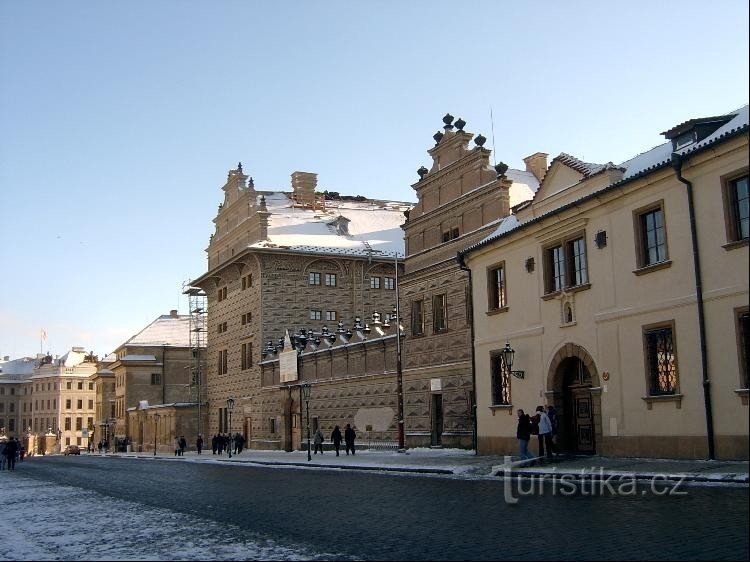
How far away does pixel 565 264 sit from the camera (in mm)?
26031

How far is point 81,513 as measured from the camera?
17219mm

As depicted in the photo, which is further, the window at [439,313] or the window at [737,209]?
the window at [439,313]

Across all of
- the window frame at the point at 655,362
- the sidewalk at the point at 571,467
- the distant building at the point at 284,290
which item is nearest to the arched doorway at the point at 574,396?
the sidewalk at the point at 571,467

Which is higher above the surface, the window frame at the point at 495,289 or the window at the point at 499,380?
the window frame at the point at 495,289

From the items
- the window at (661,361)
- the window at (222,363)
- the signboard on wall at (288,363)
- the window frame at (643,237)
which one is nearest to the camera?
the window at (661,361)

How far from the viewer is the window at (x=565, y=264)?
83.5 ft

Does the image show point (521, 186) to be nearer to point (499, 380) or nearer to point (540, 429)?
point (499, 380)

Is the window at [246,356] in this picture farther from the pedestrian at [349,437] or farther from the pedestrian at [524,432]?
the pedestrian at [524,432]

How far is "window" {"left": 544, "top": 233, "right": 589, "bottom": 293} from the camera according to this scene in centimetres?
2545

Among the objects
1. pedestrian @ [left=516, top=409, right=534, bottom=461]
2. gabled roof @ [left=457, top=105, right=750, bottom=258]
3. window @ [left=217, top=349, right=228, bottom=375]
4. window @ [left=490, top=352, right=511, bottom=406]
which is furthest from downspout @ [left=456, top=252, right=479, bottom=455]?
window @ [left=217, top=349, right=228, bottom=375]

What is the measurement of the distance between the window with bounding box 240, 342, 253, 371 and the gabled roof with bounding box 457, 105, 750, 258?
111ft

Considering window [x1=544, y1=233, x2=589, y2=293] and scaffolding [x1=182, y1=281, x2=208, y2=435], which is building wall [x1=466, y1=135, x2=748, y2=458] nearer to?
window [x1=544, y1=233, x2=589, y2=293]

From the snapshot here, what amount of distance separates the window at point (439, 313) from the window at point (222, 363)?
31.5 meters

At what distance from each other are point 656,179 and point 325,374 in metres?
27.4
